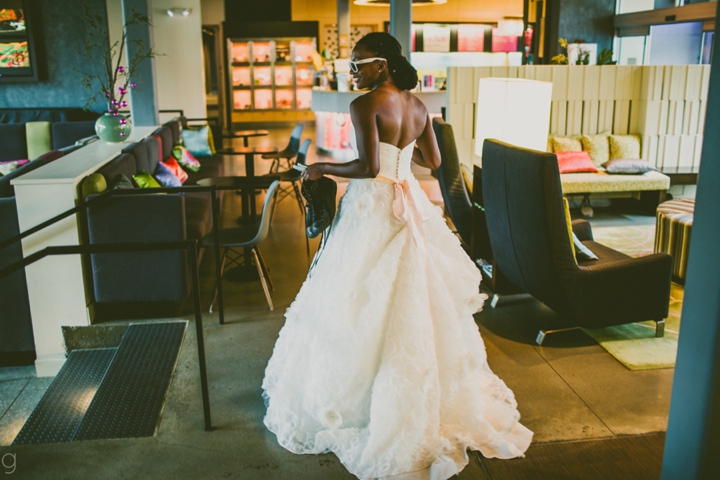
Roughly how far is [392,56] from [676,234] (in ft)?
10.3

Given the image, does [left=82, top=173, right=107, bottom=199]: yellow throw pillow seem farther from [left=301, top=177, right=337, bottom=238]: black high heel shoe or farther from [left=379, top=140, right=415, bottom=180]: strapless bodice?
[left=379, top=140, right=415, bottom=180]: strapless bodice

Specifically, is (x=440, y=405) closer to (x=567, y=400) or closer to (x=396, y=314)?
(x=396, y=314)

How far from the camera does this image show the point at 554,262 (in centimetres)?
349

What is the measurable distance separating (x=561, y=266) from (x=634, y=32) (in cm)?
708

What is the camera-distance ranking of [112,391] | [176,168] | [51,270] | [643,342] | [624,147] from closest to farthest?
1. [112,391]
2. [643,342]
3. [51,270]
4. [176,168]
5. [624,147]

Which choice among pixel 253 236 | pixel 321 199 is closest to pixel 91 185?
pixel 253 236

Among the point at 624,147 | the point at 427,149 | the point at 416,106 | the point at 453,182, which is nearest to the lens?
the point at 416,106

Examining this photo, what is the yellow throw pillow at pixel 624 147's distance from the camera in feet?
24.1

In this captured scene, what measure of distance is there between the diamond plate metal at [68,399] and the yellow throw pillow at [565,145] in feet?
17.2

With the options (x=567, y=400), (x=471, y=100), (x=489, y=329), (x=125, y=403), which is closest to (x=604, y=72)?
(x=471, y=100)

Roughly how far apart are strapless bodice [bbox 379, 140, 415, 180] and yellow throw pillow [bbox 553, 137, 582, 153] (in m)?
4.80

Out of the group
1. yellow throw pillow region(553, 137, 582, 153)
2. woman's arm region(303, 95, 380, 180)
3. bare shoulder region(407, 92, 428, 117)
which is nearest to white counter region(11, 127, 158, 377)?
woman's arm region(303, 95, 380, 180)

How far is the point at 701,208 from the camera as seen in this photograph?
1.92 meters

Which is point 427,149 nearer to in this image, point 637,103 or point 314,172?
point 314,172
